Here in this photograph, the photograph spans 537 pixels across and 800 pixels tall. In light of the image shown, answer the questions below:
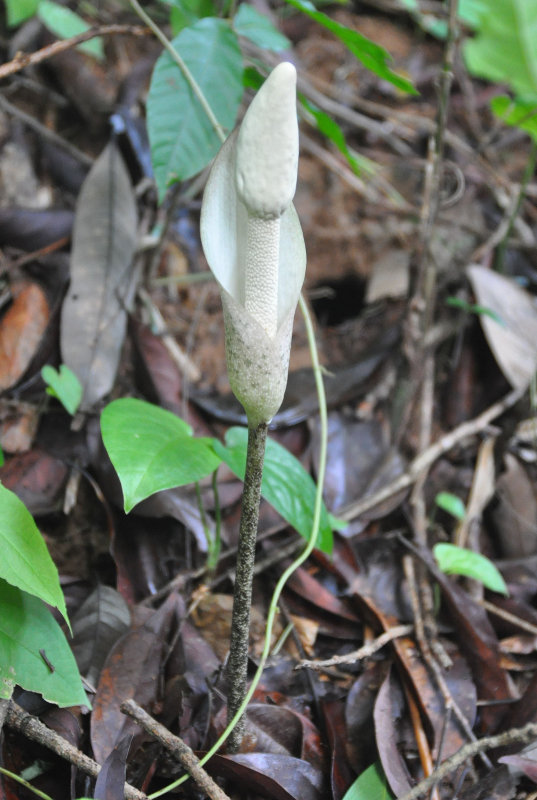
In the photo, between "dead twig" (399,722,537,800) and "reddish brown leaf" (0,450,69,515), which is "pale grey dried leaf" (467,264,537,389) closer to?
"dead twig" (399,722,537,800)

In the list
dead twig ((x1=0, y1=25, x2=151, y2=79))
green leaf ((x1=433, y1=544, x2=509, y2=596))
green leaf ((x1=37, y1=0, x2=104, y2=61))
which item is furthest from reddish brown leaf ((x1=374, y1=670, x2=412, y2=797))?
green leaf ((x1=37, y1=0, x2=104, y2=61))

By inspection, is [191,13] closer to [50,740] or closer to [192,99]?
[192,99]

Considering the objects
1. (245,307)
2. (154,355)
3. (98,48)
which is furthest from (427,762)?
(98,48)

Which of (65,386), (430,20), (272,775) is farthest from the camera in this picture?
(430,20)

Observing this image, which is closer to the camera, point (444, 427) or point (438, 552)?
point (438, 552)

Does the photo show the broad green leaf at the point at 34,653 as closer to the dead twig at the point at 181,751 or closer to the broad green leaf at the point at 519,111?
the dead twig at the point at 181,751

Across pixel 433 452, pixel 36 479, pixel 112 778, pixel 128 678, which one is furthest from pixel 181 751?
pixel 433 452

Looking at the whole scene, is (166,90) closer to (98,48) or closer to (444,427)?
(98,48)
